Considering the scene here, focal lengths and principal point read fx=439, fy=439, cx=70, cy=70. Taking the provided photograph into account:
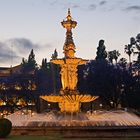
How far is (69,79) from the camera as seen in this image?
3152 cm

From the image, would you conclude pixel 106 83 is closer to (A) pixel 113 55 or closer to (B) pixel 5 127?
(A) pixel 113 55

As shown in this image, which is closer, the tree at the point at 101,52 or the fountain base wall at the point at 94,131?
the fountain base wall at the point at 94,131

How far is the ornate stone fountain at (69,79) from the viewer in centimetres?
3062

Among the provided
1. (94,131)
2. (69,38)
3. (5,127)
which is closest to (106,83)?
(69,38)

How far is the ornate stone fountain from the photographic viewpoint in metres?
30.6

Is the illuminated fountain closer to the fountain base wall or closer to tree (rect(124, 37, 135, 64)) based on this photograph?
the fountain base wall

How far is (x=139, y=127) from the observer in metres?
24.4

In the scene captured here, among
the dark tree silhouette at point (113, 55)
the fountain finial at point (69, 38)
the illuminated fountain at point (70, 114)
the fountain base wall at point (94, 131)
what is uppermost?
the dark tree silhouette at point (113, 55)

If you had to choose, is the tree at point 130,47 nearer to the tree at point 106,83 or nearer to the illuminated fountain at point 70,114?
the tree at point 106,83

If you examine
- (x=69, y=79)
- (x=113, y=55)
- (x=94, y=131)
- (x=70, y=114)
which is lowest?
(x=94, y=131)

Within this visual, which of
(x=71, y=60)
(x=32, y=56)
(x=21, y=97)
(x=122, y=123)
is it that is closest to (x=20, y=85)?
(x=21, y=97)

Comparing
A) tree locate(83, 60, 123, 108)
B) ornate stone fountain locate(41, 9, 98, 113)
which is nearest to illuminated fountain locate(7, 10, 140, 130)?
ornate stone fountain locate(41, 9, 98, 113)

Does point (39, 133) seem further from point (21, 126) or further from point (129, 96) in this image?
point (129, 96)

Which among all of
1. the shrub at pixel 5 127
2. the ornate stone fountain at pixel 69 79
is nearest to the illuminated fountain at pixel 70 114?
the ornate stone fountain at pixel 69 79
